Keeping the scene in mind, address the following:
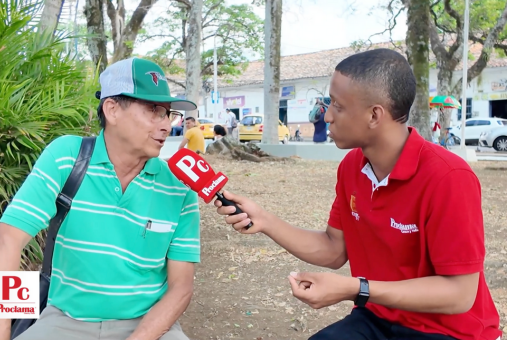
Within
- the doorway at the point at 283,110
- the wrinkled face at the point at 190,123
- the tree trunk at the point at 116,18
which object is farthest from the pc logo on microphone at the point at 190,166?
the doorway at the point at 283,110

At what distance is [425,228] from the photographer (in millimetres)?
1920

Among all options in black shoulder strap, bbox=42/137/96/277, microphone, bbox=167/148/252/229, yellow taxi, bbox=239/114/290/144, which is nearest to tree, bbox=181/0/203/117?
yellow taxi, bbox=239/114/290/144

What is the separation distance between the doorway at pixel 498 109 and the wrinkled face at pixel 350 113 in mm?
31411

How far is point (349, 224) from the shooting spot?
229 cm

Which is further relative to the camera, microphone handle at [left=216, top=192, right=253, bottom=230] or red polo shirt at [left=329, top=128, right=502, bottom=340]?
microphone handle at [left=216, top=192, right=253, bottom=230]

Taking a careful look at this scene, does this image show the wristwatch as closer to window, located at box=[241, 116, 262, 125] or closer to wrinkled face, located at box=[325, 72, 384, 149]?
wrinkled face, located at box=[325, 72, 384, 149]

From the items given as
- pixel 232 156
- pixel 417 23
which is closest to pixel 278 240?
pixel 417 23

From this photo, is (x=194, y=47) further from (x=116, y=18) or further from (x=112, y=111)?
(x=112, y=111)

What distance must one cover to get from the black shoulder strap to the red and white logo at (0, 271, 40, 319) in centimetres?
26

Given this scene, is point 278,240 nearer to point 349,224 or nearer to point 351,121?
point 349,224

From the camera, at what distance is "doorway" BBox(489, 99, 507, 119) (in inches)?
1198

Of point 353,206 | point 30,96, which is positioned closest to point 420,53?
point 30,96

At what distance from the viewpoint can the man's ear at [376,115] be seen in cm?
201

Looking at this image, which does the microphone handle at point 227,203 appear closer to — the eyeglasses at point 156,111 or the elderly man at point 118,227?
the elderly man at point 118,227
